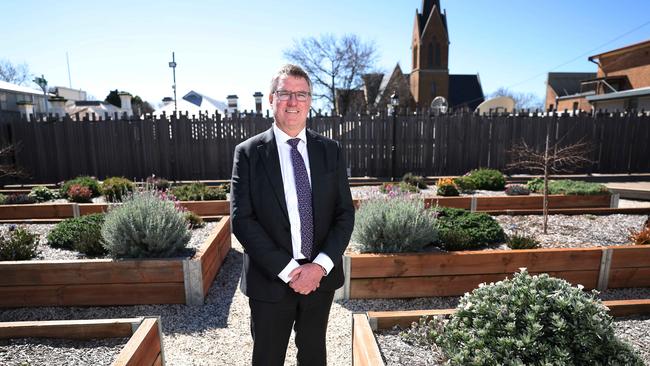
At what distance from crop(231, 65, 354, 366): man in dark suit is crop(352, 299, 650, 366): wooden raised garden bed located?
34 centimetres

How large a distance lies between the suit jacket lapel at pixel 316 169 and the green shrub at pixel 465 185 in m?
6.32

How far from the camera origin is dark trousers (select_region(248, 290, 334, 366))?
74.1 inches

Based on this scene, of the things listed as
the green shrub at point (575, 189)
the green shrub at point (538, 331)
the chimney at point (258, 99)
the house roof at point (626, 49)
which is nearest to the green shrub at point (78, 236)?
the green shrub at point (538, 331)

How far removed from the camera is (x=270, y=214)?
1827 millimetres

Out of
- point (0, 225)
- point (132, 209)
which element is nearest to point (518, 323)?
point (132, 209)

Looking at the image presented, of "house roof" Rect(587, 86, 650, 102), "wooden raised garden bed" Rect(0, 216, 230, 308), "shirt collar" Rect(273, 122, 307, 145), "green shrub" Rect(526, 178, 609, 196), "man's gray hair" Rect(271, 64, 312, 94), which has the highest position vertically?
"house roof" Rect(587, 86, 650, 102)

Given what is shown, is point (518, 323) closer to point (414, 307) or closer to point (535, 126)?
point (414, 307)

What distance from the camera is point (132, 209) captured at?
3805 millimetres

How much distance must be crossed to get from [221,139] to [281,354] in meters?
9.91

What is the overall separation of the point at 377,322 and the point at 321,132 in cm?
930

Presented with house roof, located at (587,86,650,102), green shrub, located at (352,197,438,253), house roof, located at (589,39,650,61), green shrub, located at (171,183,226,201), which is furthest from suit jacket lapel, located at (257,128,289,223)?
house roof, located at (589,39,650,61)

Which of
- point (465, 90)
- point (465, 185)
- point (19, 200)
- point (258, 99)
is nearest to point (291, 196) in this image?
point (465, 185)

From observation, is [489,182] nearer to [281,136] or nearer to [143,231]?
[143,231]

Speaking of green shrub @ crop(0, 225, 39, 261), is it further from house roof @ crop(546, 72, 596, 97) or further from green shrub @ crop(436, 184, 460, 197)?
house roof @ crop(546, 72, 596, 97)
